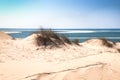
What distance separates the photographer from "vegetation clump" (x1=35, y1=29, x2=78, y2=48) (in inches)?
419

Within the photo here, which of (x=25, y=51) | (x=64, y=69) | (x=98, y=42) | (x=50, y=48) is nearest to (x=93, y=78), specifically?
(x=64, y=69)

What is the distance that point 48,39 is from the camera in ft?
36.0

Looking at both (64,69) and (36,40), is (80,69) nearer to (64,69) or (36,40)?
(64,69)

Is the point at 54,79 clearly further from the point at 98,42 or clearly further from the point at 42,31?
the point at 98,42

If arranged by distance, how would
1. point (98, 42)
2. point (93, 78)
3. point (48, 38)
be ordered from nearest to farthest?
point (93, 78) < point (48, 38) < point (98, 42)

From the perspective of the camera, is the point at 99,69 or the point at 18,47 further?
the point at 18,47

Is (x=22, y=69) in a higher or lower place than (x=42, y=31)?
lower

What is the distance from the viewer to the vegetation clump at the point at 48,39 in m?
10.6

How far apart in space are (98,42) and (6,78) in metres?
12.3

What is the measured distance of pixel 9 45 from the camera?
A: 9.70m

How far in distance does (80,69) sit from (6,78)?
66.7 inches

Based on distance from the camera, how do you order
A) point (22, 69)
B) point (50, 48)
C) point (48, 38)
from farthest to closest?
point (48, 38)
point (50, 48)
point (22, 69)

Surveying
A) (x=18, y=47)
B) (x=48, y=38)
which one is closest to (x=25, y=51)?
(x=18, y=47)

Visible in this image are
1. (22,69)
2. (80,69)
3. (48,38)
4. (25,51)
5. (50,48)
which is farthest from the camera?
(48,38)
